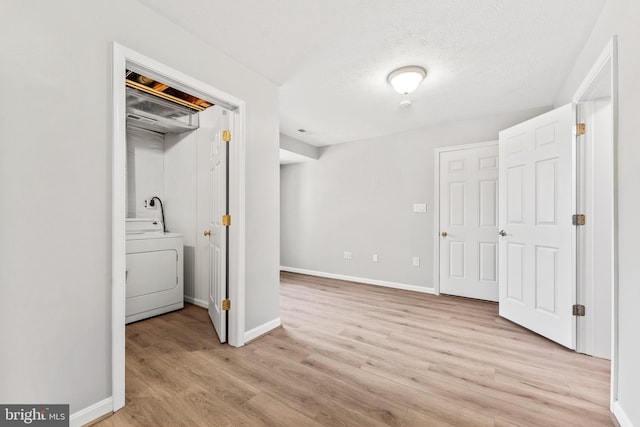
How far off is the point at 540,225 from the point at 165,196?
4.28 m

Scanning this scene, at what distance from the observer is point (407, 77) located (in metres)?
2.38

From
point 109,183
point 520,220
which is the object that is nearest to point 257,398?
point 109,183

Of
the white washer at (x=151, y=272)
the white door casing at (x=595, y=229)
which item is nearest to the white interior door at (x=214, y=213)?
the white washer at (x=151, y=272)

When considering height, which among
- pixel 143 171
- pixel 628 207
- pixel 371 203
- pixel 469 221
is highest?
pixel 143 171

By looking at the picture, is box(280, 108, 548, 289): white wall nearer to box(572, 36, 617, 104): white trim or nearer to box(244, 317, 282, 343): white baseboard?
box(572, 36, 617, 104): white trim

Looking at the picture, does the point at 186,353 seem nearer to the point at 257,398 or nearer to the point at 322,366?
the point at 257,398

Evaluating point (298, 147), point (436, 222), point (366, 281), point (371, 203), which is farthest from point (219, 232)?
point (436, 222)

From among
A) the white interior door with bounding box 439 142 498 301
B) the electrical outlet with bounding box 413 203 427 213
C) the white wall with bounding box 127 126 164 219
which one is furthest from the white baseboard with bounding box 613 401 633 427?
the white wall with bounding box 127 126 164 219

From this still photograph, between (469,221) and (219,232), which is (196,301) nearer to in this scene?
(219,232)

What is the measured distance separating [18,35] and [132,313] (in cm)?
241

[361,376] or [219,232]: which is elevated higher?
[219,232]

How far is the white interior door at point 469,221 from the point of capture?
3.48 metres

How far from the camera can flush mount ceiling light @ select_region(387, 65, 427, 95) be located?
2355mm

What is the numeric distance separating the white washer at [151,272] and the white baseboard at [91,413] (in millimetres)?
1421
